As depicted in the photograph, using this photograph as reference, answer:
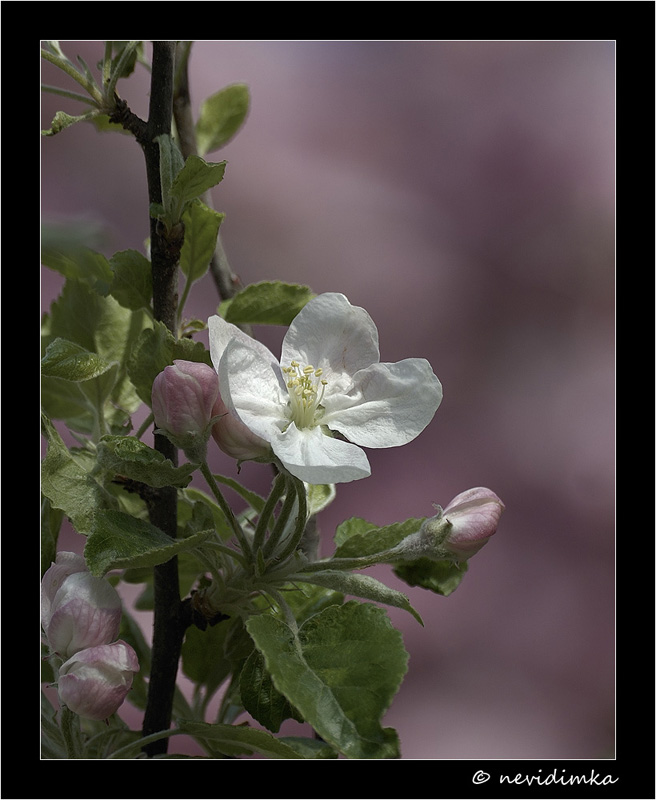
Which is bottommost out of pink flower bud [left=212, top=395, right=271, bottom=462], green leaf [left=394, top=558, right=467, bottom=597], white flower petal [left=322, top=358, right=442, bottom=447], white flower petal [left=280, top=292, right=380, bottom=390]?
green leaf [left=394, top=558, right=467, bottom=597]

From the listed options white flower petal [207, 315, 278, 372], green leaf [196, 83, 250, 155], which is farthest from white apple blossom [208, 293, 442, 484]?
green leaf [196, 83, 250, 155]

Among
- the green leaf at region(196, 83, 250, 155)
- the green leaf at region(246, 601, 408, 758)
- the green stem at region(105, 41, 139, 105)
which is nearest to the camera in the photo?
the green leaf at region(246, 601, 408, 758)

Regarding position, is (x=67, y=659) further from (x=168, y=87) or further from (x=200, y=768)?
(x=168, y=87)

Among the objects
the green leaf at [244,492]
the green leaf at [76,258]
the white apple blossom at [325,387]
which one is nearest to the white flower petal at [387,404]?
the white apple blossom at [325,387]

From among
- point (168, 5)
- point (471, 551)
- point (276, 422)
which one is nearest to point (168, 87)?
point (168, 5)

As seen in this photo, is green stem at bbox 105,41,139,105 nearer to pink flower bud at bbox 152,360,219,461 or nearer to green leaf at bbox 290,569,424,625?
pink flower bud at bbox 152,360,219,461
